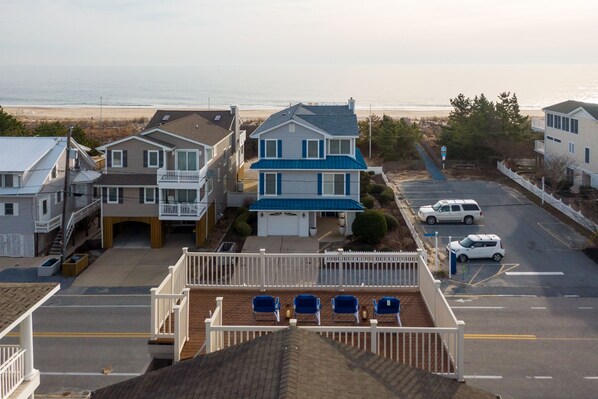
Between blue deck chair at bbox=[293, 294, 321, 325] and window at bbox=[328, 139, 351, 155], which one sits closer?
blue deck chair at bbox=[293, 294, 321, 325]

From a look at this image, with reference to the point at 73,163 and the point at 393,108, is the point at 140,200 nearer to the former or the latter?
the point at 73,163

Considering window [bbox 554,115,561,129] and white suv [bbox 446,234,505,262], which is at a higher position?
window [bbox 554,115,561,129]

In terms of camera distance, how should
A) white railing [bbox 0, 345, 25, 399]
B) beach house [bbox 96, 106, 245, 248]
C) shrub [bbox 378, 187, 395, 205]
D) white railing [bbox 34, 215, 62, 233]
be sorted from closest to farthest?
white railing [bbox 0, 345, 25, 399]
white railing [bbox 34, 215, 62, 233]
beach house [bbox 96, 106, 245, 248]
shrub [bbox 378, 187, 395, 205]

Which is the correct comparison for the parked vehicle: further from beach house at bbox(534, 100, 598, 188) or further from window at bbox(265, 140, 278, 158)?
beach house at bbox(534, 100, 598, 188)

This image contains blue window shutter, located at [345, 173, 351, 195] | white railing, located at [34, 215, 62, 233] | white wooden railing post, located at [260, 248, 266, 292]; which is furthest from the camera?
blue window shutter, located at [345, 173, 351, 195]

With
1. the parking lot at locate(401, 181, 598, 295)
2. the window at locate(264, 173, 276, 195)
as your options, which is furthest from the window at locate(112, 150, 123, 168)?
the parking lot at locate(401, 181, 598, 295)

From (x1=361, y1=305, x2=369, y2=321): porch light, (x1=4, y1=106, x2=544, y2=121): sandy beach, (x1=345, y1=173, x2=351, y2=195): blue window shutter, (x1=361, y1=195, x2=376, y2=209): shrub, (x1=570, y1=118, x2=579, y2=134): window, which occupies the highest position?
(x1=4, y1=106, x2=544, y2=121): sandy beach

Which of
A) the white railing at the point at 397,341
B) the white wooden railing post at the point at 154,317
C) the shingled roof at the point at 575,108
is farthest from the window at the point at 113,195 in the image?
the shingled roof at the point at 575,108
